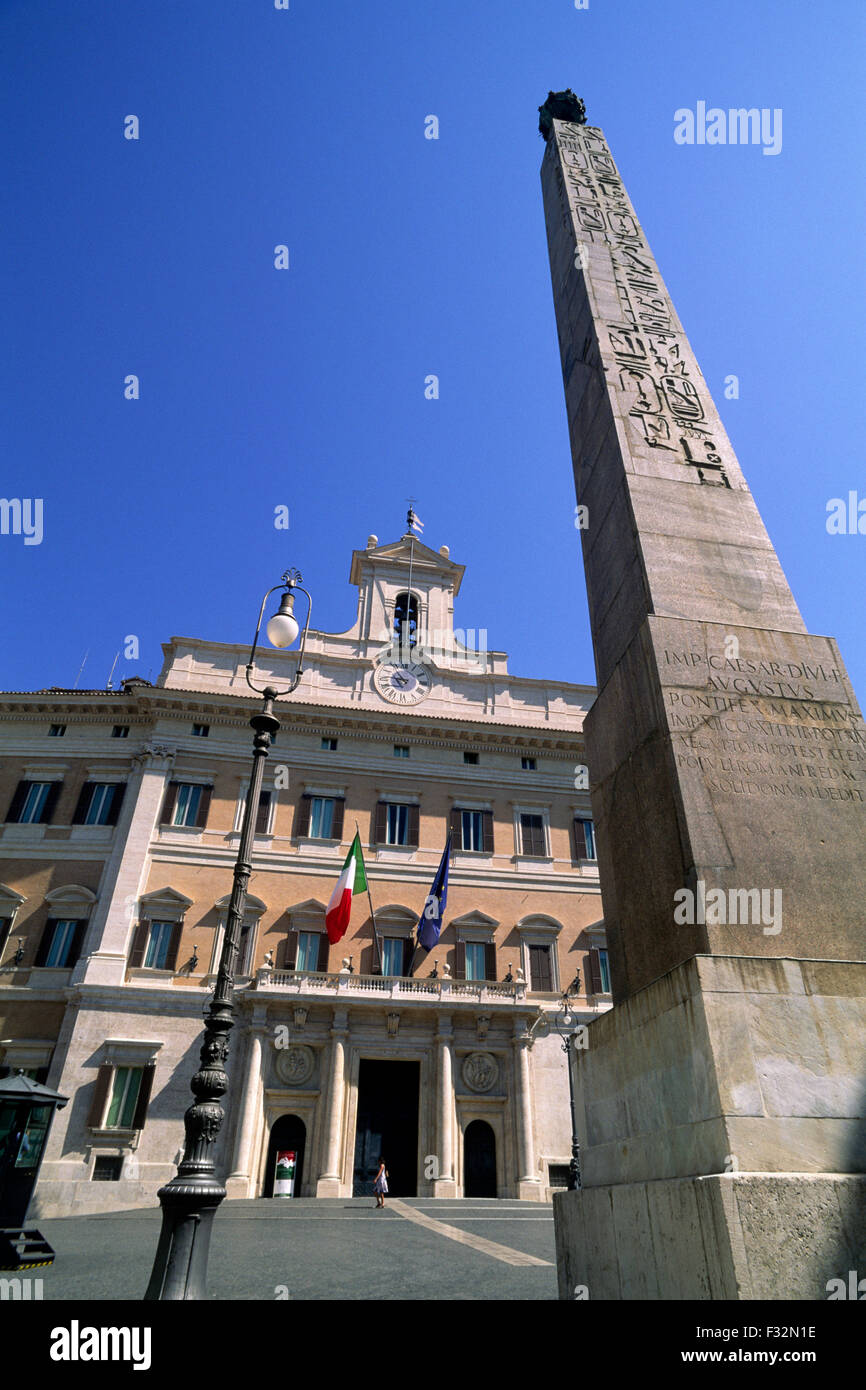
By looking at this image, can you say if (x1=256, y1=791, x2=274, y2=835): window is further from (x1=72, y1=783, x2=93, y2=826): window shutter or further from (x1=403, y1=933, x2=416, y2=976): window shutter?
(x1=403, y1=933, x2=416, y2=976): window shutter

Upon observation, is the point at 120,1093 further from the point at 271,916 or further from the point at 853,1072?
the point at 853,1072

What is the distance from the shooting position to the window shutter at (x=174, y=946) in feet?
69.2

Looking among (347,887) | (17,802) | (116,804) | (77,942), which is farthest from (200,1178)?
(17,802)

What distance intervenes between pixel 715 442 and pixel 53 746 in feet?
78.1

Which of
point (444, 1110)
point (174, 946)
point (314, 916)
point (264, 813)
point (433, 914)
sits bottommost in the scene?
point (444, 1110)

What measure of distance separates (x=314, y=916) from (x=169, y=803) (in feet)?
18.5

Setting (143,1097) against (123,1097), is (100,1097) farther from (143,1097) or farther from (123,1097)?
(143,1097)

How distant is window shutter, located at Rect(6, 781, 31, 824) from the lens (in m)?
23.4

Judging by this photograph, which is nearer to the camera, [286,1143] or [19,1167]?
[19,1167]

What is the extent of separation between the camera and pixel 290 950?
71.5 ft

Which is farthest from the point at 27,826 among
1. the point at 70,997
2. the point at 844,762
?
the point at 844,762

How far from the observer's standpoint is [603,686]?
505cm

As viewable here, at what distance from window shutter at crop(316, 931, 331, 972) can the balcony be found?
0.24 meters

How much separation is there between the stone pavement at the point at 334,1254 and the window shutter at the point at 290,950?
6.47m
